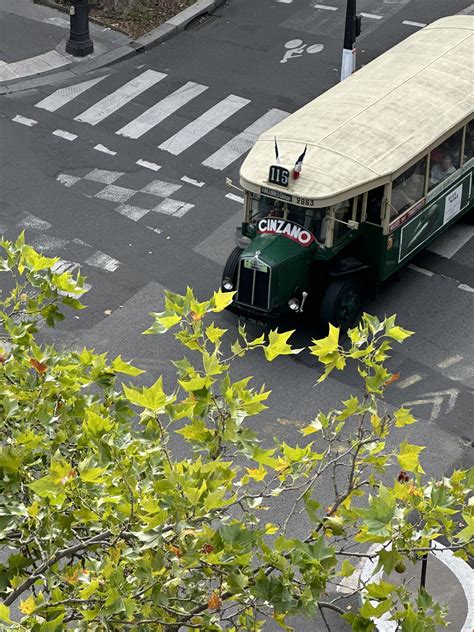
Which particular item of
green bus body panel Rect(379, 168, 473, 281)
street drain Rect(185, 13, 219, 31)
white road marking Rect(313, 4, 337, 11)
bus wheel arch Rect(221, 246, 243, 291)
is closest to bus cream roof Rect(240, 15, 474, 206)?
green bus body panel Rect(379, 168, 473, 281)

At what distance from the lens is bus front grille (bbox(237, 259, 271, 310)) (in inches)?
610

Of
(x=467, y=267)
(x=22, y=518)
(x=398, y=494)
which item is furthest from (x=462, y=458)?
(x=22, y=518)

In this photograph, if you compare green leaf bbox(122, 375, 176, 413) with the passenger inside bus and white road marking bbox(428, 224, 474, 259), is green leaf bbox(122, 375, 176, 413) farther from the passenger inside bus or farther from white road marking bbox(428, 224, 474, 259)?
white road marking bbox(428, 224, 474, 259)

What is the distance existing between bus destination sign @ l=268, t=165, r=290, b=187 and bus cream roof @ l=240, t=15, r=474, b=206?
0.23ft

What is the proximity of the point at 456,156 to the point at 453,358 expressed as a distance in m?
3.20

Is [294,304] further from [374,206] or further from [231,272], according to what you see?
[374,206]

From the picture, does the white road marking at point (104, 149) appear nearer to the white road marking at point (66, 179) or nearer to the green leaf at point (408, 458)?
the white road marking at point (66, 179)

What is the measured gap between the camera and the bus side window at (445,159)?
16453 millimetres

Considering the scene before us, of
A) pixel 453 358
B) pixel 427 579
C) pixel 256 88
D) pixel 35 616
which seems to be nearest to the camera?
pixel 35 616

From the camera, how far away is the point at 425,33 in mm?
18609

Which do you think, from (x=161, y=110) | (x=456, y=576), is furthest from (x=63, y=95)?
(x=456, y=576)

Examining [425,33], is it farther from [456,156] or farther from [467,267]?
[467,267]

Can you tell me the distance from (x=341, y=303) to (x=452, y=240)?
10.0 feet

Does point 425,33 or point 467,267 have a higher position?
point 425,33
